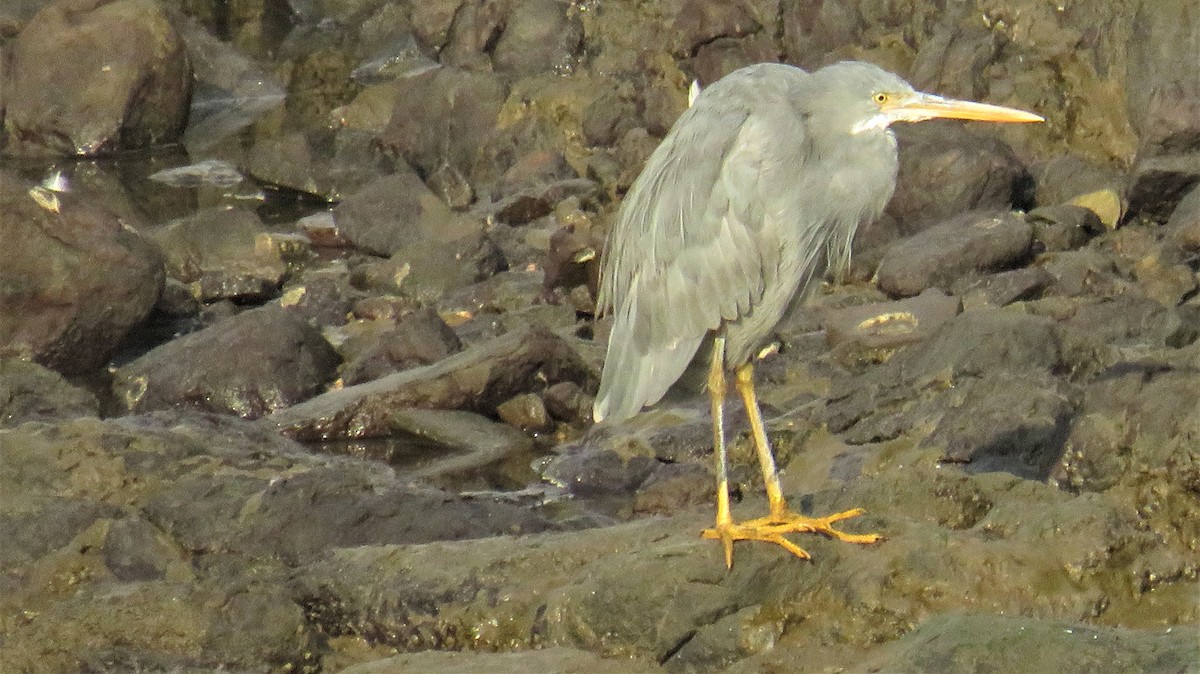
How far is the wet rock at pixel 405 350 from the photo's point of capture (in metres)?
11.2

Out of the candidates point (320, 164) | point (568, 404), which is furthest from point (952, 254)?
point (320, 164)

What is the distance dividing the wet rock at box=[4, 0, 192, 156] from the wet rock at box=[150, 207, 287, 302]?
4.50m

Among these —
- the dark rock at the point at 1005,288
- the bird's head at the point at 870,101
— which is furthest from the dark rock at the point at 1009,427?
the dark rock at the point at 1005,288

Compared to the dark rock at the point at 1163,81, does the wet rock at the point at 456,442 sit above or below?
below

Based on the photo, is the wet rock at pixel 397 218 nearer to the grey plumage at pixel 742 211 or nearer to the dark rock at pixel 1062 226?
the dark rock at pixel 1062 226

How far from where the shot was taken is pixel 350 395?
33.8 ft

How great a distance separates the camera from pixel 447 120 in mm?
17484

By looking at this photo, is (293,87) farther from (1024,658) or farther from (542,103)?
(1024,658)

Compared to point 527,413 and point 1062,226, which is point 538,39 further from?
point 527,413

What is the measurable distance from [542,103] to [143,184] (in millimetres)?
4286

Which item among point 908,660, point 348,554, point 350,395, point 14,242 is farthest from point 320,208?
point 908,660

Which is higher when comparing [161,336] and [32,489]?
[32,489]

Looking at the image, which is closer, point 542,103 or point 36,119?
point 542,103

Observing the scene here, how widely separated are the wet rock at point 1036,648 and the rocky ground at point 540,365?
12 mm
